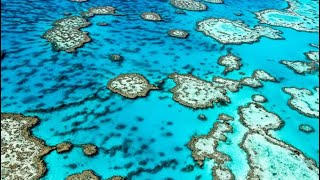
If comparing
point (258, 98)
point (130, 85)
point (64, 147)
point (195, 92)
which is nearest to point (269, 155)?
point (258, 98)

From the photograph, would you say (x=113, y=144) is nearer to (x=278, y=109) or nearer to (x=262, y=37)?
(x=278, y=109)

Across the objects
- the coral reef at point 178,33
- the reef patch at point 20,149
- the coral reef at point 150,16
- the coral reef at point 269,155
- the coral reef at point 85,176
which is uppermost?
the reef patch at point 20,149

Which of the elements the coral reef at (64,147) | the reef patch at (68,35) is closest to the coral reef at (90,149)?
the coral reef at (64,147)

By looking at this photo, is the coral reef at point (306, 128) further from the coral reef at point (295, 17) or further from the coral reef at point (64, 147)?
the coral reef at point (295, 17)

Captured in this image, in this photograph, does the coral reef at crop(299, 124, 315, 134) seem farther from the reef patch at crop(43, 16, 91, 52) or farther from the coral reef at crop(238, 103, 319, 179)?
the reef patch at crop(43, 16, 91, 52)

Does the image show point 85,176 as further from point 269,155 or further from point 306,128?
point 306,128

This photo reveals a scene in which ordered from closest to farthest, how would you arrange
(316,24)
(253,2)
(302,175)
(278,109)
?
(302,175) → (278,109) → (316,24) → (253,2)

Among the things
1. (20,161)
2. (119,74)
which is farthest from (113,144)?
(119,74)

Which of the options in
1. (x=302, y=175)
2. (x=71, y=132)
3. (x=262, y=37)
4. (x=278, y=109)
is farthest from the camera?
(x=262, y=37)

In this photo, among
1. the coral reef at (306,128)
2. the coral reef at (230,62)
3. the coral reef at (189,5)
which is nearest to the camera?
the coral reef at (306,128)
